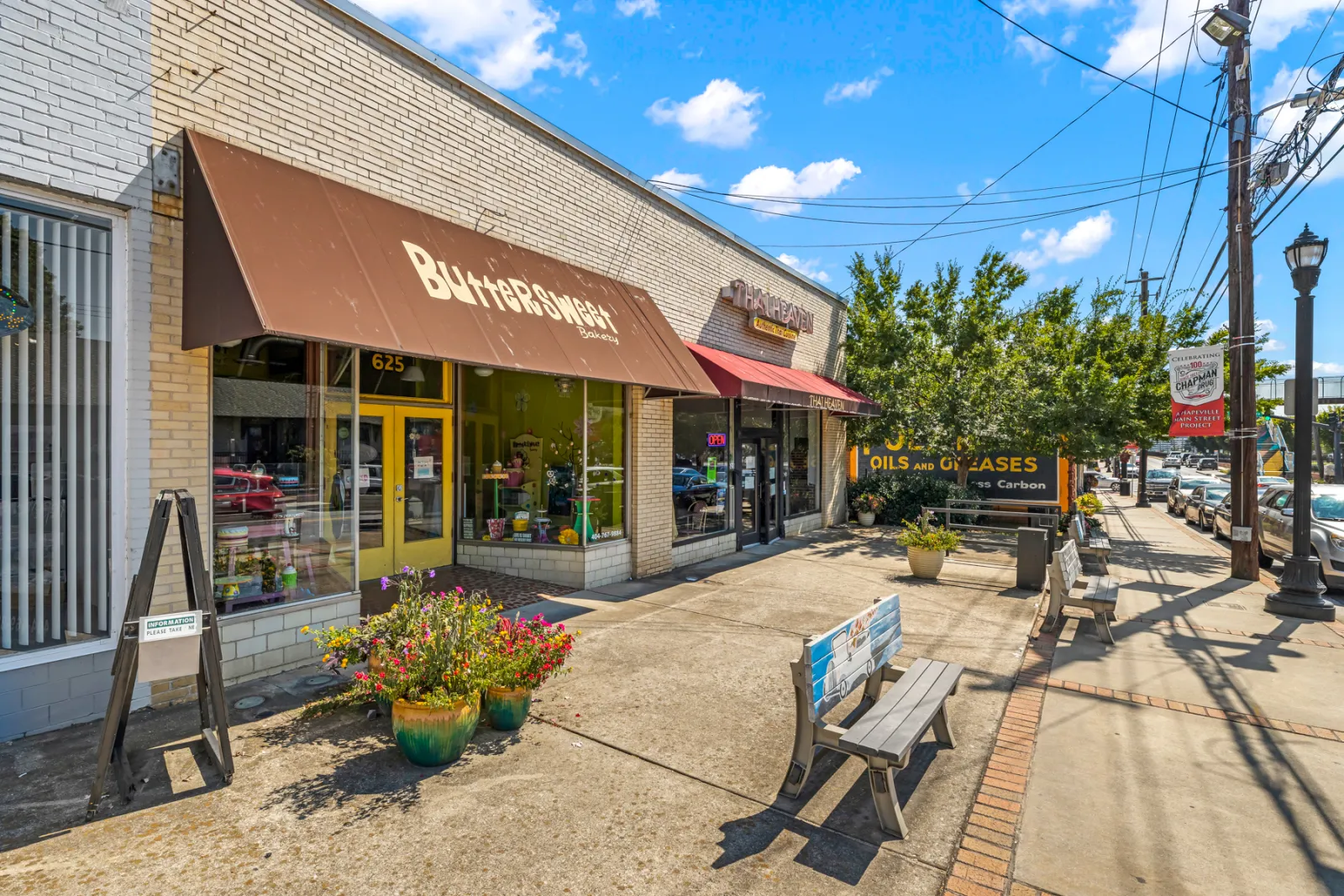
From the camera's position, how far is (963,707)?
5.37m

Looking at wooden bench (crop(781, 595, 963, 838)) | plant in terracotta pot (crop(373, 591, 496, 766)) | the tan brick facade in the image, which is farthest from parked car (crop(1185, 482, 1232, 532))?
plant in terracotta pot (crop(373, 591, 496, 766))

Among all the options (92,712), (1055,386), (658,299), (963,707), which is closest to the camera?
(92,712)

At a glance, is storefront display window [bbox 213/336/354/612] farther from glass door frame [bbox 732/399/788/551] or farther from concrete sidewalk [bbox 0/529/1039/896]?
glass door frame [bbox 732/399/788/551]

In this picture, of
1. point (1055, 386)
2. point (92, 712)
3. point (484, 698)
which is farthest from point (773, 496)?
point (92, 712)

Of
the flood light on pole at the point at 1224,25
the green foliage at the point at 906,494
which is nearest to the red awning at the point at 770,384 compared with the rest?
the green foliage at the point at 906,494

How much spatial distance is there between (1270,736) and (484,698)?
18.2 ft

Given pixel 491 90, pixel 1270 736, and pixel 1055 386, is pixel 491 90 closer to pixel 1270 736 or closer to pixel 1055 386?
pixel 1270 736

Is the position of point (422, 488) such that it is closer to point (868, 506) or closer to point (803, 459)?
point (803, 459)

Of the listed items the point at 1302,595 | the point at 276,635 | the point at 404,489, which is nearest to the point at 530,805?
the point at 276,635

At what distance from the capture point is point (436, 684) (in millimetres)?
4184

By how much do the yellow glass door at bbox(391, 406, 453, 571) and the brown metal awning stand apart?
112 inches

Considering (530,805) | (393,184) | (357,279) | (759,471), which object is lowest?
(530,805)

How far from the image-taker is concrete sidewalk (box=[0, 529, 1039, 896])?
3.14m

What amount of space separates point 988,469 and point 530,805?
733 inches
